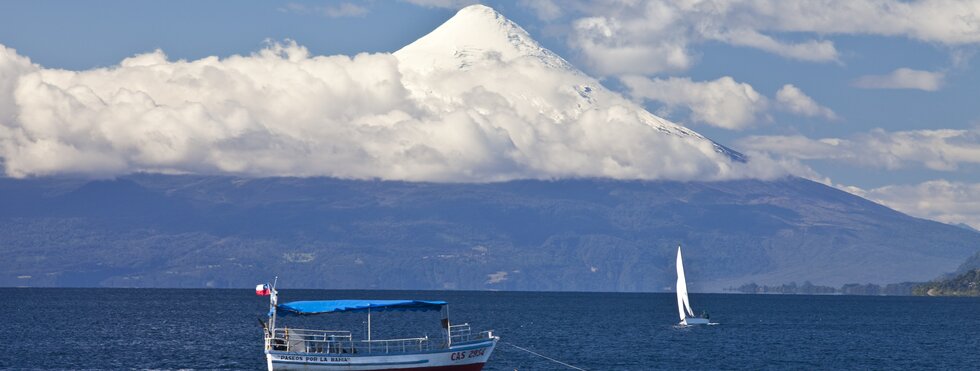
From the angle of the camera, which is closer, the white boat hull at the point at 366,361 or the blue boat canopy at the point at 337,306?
the white boat hull at the point at 366,361

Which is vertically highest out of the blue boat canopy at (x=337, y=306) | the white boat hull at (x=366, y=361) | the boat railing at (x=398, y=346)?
the blue boat canopy at (x=337, y=306)

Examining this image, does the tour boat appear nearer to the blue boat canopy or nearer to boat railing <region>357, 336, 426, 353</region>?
the blue boat canopy

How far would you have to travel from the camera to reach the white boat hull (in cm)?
11188

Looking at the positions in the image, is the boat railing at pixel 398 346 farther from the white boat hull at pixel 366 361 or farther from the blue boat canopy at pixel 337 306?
the blue boat canopy at pixel 337 306

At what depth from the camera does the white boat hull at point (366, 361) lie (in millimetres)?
111875

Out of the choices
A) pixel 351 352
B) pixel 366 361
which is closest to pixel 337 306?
pixel 351 352

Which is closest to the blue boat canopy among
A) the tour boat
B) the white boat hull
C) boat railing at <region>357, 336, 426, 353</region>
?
the tour boat

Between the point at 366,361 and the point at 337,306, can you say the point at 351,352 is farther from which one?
the point at 337,306

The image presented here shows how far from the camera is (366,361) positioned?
11212cm

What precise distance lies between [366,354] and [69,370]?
31.5 meters

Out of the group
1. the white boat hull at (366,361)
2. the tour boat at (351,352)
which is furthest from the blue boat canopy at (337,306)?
the white boat hull at (366,361)

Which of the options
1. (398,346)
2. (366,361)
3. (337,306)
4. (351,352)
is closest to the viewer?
(366,361)

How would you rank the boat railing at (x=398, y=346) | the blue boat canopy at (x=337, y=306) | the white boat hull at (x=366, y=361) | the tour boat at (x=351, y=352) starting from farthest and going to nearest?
the blue boat canopy at (x=337, y=306), the boat railing at (x=398, y=346), the tour boat at (x=351, y=352), the white boat hull at (x=366, y=361)

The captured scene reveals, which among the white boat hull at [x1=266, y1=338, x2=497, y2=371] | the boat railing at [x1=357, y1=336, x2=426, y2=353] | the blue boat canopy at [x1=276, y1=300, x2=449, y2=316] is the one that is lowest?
the white boat hull at [x1=266, y1=338, x2=497, y2=371]
